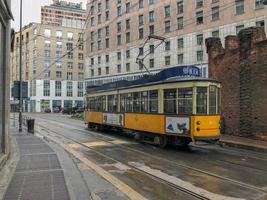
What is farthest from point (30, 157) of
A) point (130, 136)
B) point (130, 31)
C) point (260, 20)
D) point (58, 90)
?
point (58, 90)

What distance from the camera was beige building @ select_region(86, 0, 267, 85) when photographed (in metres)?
55.3

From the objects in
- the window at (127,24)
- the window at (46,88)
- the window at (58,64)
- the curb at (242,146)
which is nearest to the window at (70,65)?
the window at (58,64)

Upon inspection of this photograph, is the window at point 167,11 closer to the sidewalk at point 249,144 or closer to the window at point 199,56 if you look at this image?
the window at point 199,56

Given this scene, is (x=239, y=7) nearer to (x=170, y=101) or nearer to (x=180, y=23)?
(x=180, y=23)

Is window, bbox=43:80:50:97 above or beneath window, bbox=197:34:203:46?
beneath

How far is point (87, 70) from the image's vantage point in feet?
287

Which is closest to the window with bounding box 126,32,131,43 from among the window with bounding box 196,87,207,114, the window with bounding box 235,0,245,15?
the window with bounding box 235,0,245,15

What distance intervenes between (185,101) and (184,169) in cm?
491

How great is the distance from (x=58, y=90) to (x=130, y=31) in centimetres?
3649

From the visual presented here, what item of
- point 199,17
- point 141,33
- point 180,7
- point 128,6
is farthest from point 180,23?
point 128,6

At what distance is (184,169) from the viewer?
12.0 m

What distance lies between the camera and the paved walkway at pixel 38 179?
803 centimetres

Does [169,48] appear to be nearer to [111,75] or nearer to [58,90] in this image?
[111,75]

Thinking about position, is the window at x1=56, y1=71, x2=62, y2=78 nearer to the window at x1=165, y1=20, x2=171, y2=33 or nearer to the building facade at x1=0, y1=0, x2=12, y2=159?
the window at x1=165, y1=20, x2=171, y2=33
